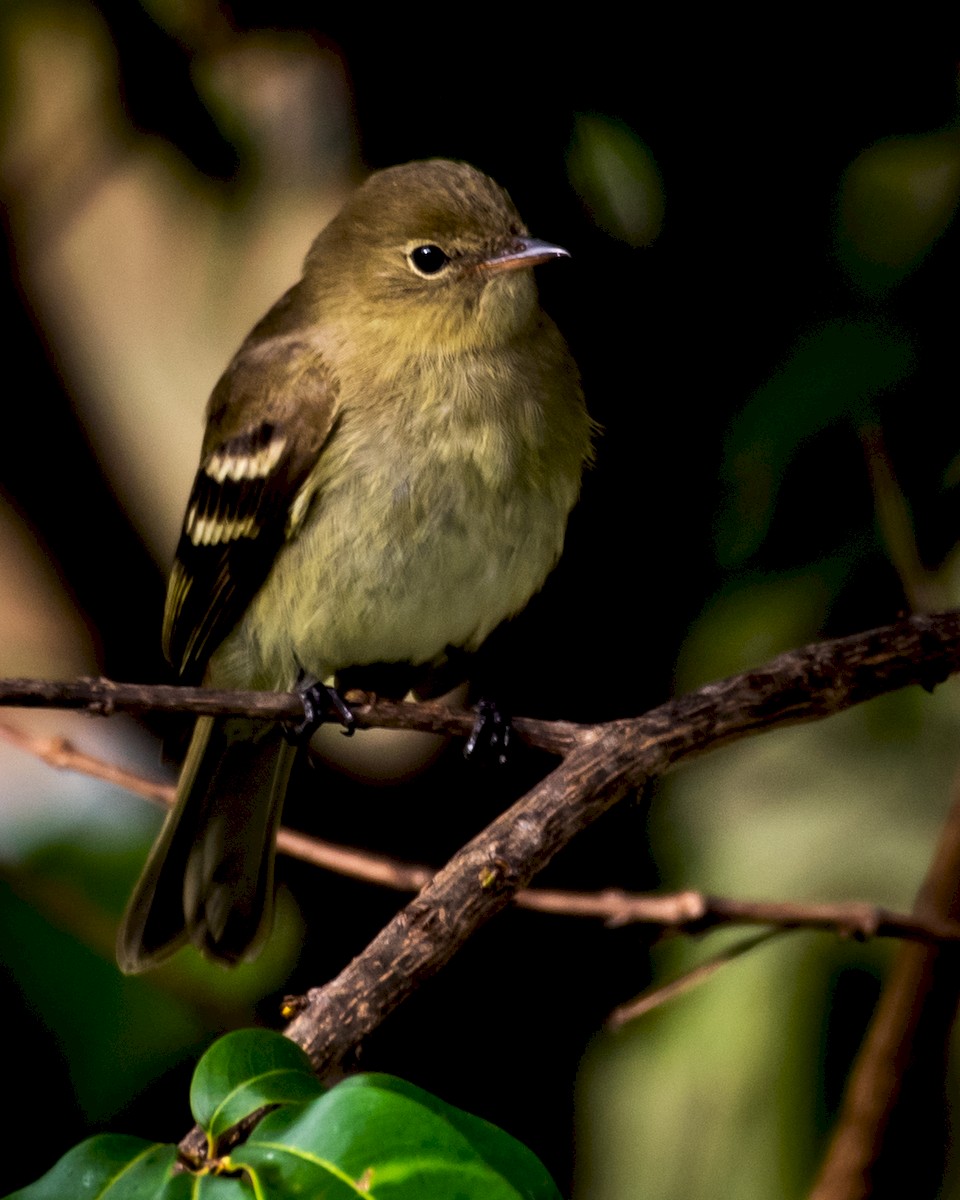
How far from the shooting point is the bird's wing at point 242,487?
2701mm

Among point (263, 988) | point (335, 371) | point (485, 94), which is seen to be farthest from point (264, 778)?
point (485, 94)

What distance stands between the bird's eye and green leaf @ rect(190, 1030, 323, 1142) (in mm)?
1786

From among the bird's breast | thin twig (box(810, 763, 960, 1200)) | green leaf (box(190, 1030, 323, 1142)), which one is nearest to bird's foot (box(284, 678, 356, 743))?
the bird's breast

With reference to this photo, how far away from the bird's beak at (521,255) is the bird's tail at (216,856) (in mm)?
957

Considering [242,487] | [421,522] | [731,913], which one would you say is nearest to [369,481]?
[421,522]

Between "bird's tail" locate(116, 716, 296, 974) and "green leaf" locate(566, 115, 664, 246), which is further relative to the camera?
"bird's tail" locate(116, 716, 296, 974)

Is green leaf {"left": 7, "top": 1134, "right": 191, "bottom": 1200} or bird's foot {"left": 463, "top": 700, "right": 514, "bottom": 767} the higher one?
bird's foot {"left": 463, "top": 700, "right": 514, "bottom": 767}

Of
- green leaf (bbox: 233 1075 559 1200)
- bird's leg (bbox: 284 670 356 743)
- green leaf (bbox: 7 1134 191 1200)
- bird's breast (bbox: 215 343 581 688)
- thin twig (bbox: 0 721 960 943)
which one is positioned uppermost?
bird's breast (bbox: 215 343 581 688)

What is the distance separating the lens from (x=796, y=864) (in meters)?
2.75

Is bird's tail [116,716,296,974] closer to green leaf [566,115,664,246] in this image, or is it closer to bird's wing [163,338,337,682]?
bird's wing [163,338,337,682]

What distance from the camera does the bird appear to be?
2.62 m

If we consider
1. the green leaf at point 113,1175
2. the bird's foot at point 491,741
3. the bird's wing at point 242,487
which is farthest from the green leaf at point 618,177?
the green leaf at point 113,1175

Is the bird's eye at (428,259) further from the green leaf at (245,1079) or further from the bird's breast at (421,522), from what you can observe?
the green leaf at (245,1079)

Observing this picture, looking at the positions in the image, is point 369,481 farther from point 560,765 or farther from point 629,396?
point 560,765
